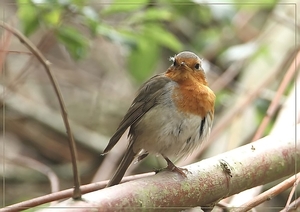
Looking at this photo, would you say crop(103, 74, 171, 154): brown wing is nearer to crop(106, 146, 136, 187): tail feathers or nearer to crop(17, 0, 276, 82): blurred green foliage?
crop(106, 146, 136, 187): tail feathers

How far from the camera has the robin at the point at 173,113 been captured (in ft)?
5.88

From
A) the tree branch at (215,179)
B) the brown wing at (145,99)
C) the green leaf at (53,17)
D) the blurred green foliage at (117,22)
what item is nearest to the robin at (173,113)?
the brown wing at (145,99)

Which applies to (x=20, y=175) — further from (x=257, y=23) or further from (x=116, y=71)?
(x=257, y=23)

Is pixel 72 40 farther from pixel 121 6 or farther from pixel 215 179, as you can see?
pixel 215 179

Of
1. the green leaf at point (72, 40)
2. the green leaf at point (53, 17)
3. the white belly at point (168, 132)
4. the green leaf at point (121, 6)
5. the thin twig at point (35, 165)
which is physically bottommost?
the white belly at point (168, 132)

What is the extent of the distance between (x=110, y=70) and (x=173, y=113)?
1450 mm

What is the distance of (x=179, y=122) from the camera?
180cm

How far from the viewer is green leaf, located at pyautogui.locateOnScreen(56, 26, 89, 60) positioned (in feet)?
6.73

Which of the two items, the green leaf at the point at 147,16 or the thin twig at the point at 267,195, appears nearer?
the thin twig at the point at 267,195

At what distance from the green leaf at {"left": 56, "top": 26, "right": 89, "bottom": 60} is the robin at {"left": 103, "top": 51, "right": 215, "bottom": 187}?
373 mm

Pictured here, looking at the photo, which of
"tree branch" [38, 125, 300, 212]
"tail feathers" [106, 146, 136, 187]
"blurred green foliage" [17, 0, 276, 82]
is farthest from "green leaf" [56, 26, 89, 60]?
"tree branch" [38, 125, 300, 212]

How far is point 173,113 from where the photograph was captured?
1.81 meters

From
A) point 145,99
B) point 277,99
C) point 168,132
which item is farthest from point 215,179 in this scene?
point 277,99

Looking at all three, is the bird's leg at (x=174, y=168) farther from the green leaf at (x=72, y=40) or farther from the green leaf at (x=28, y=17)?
the green leaf at (x=28, y=17)
